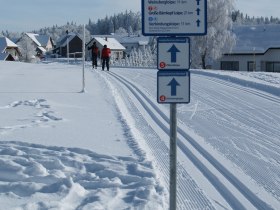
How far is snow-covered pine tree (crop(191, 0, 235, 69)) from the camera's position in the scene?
4325 cm

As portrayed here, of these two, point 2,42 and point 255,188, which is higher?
point 2,42

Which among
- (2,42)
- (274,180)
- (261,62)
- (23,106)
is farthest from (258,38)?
(274,180)

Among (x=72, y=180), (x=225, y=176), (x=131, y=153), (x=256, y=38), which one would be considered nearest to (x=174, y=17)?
(x=72, y=180)

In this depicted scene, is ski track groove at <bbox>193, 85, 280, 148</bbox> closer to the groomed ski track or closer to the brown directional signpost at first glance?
the groomed ski track

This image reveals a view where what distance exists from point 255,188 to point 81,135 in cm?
352

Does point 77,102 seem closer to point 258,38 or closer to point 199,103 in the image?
point 199,103

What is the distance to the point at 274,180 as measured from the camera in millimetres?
6418

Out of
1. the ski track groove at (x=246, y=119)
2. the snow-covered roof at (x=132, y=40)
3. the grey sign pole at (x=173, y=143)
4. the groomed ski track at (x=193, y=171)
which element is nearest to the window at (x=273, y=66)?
the ski track groove at (x=246, y=119)

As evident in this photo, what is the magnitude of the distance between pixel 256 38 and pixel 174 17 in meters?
49.7

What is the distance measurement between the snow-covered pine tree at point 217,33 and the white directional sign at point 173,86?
1565 inches

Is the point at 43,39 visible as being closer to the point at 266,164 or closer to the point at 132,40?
the point at 132,40

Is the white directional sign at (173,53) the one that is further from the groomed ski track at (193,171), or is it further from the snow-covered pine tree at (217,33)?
A: the snow-covered pine tree at (217,33)

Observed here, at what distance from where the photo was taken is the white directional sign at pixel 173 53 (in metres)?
3.90

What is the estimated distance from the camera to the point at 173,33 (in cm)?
388
